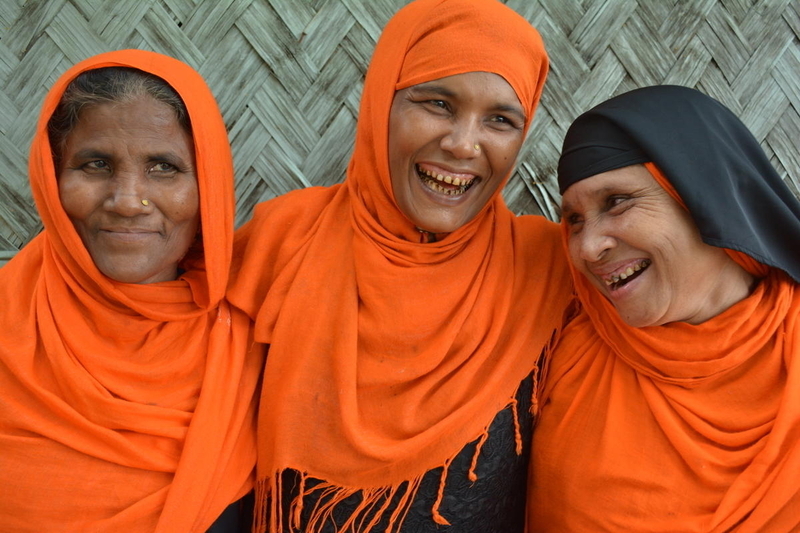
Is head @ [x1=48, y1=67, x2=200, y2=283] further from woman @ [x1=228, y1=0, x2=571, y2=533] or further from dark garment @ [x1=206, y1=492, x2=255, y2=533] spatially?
dark garment @ [x1=206, y1=492, x2=255, y2=533]

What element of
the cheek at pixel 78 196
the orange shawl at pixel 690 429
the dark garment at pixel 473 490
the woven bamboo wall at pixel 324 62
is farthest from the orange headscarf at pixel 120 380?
the orange shawl at pixel 690 429

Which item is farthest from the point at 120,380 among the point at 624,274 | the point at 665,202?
the point at 665,202

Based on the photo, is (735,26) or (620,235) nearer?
(620,235)

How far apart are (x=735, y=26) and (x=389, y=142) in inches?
63.3

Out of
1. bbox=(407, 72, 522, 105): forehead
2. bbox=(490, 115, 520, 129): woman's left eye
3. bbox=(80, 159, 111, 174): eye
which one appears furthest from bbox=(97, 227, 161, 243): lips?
bbox=(490, 115, 520, 129): woman's left eye

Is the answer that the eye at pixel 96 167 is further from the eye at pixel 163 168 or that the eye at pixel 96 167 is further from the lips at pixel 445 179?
the lips at pixel 445 179

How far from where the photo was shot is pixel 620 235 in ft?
5.23

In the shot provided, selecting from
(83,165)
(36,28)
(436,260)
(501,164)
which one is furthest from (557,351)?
(36,28)

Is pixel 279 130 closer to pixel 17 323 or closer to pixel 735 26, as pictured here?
pixel 17 323

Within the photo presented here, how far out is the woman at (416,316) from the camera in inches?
66.9

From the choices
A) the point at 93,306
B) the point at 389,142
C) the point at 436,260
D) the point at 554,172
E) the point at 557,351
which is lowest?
the point at 557,351

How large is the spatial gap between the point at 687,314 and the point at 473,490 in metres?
0.73

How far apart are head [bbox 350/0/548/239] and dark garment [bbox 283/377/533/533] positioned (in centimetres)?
58

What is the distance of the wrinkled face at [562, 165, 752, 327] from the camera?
5.13 feet
